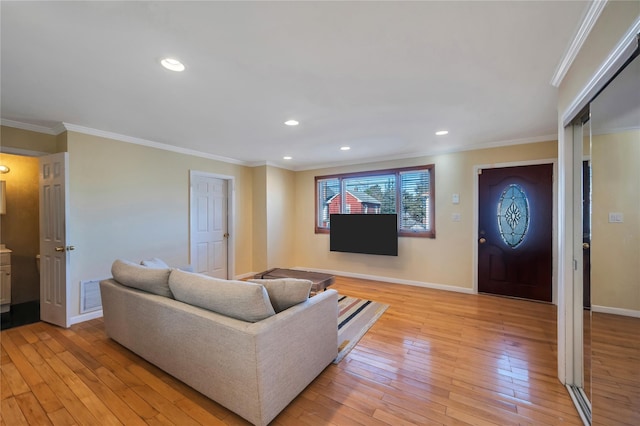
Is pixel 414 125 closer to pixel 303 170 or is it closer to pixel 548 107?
pixel 548 107

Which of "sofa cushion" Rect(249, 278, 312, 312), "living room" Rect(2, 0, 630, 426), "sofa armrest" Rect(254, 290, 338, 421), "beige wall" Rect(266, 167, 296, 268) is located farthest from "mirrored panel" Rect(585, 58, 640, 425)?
"beige wall" Rect(266, 167, 296, 268)

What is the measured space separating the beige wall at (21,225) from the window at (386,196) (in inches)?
181

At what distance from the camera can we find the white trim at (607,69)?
3.52 ft

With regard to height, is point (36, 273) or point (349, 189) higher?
point (349, 189)

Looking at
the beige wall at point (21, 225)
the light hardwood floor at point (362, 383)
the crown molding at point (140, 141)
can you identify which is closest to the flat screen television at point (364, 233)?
the light hardwood floor at point (362, 383)

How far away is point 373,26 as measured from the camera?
1435mm

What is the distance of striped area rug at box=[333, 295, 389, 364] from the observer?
8.49 feet

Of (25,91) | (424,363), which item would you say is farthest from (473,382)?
(25,91)

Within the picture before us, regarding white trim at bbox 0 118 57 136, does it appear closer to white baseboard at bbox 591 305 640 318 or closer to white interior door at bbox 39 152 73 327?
white interior door at bbox 39 152 73 327

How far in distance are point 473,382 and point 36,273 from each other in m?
5.74

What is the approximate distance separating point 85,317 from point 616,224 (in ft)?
16.3

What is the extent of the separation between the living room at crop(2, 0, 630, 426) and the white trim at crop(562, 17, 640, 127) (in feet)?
0.29

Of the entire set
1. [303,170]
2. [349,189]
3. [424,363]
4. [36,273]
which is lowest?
[424,363]

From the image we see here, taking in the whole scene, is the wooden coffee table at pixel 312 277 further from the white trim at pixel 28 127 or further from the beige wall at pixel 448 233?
the white trim at pixel 28 127
